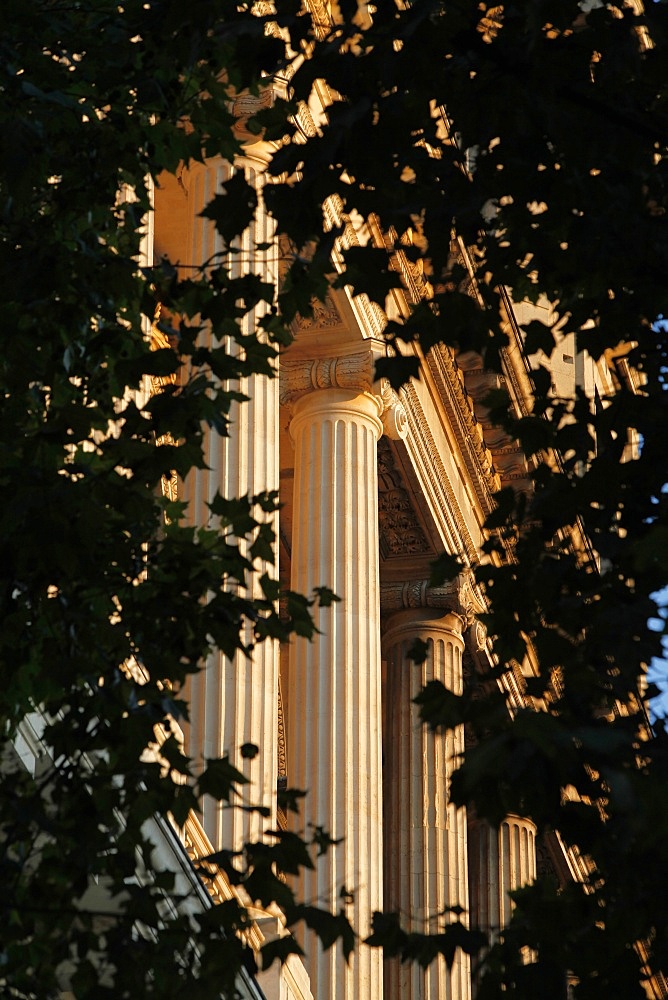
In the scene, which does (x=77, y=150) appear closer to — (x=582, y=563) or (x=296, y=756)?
(x=582, y=563)

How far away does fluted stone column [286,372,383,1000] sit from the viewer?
1883 centimetres

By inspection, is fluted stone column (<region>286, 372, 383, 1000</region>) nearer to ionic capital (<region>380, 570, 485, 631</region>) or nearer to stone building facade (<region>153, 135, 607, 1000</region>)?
stone building facade (<region>153, 135, 607, 1000</region>)

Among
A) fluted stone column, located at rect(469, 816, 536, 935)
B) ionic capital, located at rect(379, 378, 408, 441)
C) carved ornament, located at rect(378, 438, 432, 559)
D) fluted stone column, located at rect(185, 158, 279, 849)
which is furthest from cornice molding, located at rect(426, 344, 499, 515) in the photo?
fluted stone column, located at rect(185, 158, 279, 849)

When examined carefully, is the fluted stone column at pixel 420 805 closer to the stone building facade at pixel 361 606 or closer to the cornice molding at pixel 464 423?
the stone building facade at pixel 361 606

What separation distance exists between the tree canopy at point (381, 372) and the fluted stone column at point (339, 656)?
11.5 meters

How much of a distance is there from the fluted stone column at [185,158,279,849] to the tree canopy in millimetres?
6982

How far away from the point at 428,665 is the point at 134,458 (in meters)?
18.5

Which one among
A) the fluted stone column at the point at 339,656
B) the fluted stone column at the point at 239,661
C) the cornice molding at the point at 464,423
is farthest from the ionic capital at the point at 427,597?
the fluted stone column at the point at 239,661

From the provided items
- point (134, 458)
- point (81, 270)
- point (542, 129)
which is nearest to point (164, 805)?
point (134, 458)

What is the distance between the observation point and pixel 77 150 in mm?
7512

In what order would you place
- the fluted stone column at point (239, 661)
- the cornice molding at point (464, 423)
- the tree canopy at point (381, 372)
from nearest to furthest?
1. the tree canopy at point (381, 372)
2. the fluted stone column at point (239, 661)
3. the cornice molding at point (464, 423)

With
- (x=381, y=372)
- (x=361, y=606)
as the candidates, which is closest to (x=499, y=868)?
(x=361, y=606)

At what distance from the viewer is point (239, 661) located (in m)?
15.8

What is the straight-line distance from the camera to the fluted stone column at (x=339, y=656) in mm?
18828
